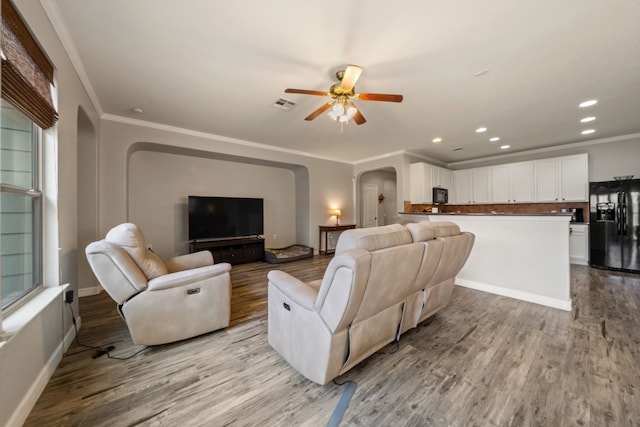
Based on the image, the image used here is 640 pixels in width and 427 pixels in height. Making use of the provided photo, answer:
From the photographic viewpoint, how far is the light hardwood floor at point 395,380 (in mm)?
1388

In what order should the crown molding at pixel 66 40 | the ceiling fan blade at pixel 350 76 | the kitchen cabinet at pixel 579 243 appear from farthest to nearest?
the kitchen cabinet at pixel 579 243 → the ceiling fan blade at pixel 350 76 → the crown molding at pixel 66 40

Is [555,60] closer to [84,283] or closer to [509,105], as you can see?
[509,105]

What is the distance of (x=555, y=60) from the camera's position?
230cm

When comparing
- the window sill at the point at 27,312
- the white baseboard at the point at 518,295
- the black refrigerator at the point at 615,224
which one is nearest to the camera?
the window sill at the point at 27,312

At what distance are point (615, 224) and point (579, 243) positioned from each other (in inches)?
28.7

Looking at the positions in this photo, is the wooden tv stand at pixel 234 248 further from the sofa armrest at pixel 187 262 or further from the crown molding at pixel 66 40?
the crown molding at pixel 66 40

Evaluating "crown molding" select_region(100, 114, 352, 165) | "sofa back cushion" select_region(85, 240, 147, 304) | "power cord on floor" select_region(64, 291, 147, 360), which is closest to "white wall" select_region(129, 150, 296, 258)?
"crown molding" select_region(100, 114, 352, 165)

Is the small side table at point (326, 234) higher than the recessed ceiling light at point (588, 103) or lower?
lower

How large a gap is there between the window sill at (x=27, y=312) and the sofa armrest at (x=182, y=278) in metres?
0.59

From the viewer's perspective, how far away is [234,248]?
5055mm

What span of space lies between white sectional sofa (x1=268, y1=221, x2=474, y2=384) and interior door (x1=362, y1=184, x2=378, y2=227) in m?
5.97

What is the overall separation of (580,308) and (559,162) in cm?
393

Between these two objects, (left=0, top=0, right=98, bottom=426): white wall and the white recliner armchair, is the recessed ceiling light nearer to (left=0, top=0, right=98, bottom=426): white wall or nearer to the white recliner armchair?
the white recliner armchair

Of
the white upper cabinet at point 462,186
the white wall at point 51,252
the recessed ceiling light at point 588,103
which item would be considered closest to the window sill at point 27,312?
the white wall at point 51,252
